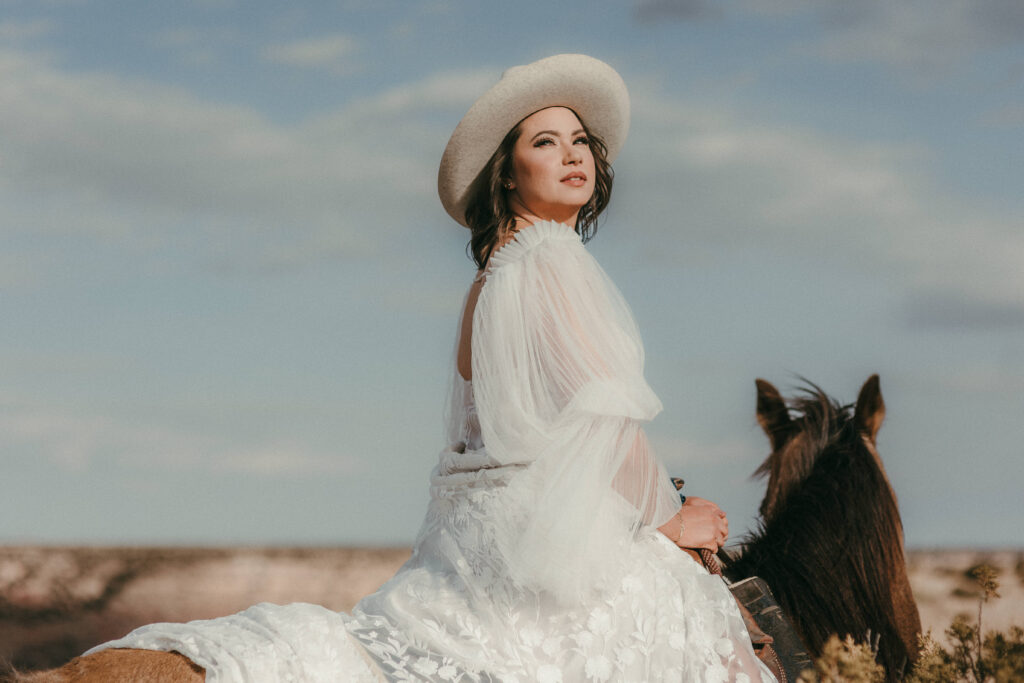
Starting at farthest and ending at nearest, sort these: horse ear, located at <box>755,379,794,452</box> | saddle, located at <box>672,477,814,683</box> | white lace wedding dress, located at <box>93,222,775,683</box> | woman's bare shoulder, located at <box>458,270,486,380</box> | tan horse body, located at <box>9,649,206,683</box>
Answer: horse ear, located at <box>755,379,794,452</box> < woman's bare shoulder, located at <box>458,270,486,380</box> < saddle, located at <box>672,477,814,683</box> < white lace wedding dress, located at <box>93,222,775,683</box> < tan horse body, located at <box>9,649,206,683</box>

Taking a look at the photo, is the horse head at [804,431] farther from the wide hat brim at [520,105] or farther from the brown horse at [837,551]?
the wide hat brim at [520,105]

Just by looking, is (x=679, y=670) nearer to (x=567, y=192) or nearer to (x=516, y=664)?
(x=516, y=664)

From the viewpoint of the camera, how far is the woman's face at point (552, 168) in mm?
3502

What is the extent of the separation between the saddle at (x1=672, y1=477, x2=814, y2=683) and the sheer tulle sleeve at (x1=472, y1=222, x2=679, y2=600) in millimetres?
299

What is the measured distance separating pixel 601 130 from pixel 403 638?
2.26 metres

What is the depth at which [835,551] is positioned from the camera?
378 cm

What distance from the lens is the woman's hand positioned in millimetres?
3033

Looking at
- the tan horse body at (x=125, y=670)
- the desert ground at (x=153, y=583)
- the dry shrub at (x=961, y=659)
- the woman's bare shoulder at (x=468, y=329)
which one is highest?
the woman's bare shoulder at (x=468, y=329)

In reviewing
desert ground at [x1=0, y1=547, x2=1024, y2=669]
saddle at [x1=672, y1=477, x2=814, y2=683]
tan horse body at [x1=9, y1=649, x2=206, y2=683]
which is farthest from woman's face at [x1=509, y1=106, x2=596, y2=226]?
desert ground at [x1=0, y1=547, x2=1024, y2=669]

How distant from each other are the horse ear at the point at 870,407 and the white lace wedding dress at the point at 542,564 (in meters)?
1.65

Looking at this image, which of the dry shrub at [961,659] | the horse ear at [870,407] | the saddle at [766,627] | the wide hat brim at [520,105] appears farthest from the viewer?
the horse ear at [870,407]

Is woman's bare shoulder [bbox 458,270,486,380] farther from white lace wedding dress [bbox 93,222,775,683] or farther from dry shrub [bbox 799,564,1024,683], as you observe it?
dry shrub [bbox 799,564,1024,683]

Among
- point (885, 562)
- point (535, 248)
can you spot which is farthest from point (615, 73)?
point (885, 562)

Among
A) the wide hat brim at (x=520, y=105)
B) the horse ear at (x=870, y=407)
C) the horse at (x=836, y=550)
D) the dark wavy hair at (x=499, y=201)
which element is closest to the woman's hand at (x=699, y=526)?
the horse at (x=836, y=550)
